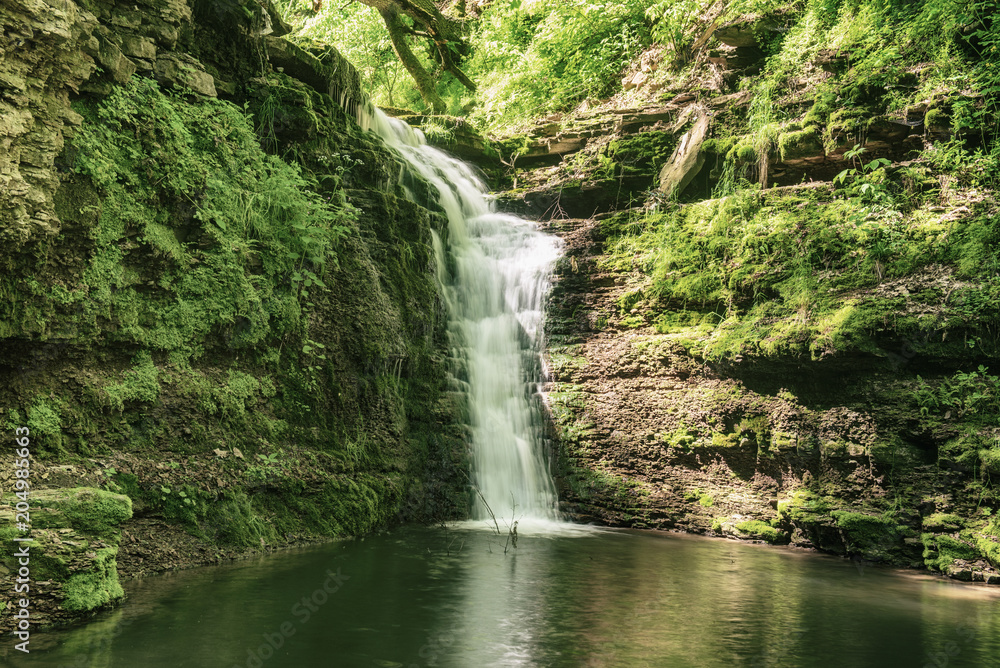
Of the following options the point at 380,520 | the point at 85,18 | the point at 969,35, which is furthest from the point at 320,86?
the point at 969,35

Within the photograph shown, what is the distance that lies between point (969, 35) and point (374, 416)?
391 inches

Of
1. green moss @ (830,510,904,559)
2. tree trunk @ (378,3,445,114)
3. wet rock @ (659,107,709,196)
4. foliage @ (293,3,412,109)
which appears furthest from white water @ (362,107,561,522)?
foliage @ (293,3,412,109)

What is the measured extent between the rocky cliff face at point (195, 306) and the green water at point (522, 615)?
0.68 meters

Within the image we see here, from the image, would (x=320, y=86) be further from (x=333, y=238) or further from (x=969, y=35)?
(x=969, y=35)

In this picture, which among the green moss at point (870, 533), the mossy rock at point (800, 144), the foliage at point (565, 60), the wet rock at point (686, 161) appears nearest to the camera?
the green moss at point (870, 533)

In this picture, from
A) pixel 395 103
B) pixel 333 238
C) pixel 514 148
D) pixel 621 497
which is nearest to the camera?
pixel 333 238

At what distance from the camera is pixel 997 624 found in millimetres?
5672

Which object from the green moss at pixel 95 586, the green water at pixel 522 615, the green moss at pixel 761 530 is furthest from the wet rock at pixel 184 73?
the green moss at pixel 761 530

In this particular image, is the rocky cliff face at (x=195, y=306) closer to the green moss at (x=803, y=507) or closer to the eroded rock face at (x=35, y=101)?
the eroded rock face at (x=35, y=101)

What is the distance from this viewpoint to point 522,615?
5.30m

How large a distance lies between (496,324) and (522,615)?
6.60 m

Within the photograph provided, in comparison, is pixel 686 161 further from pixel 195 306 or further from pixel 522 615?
pixel 522 615

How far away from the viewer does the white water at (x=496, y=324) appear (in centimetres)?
1009

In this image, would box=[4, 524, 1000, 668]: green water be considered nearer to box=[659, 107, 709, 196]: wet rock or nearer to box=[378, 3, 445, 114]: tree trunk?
box=[659, 107, 709, 196]: wet rock
